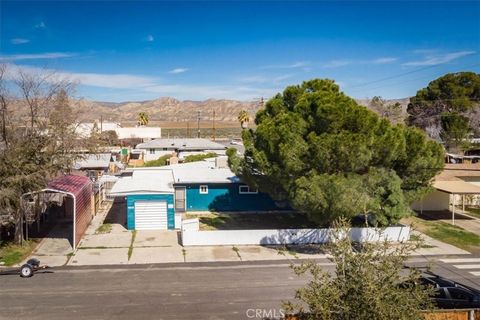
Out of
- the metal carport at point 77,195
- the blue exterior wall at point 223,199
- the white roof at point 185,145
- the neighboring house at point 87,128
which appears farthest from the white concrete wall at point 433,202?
the white roof at point 185,145

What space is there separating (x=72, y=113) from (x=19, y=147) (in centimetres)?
511

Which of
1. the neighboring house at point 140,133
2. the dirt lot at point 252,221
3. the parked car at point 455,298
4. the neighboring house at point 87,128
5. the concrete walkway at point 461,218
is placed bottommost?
the concrete walkway at point 461,218

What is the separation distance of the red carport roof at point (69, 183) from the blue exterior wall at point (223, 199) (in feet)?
23.8

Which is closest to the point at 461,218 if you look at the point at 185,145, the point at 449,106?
the point at 449,106

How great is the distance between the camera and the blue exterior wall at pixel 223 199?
3291cm

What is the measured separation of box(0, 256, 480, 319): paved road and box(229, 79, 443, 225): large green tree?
3448mm

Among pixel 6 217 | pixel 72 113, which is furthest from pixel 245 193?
pixel 6 217

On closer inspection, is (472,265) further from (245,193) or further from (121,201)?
(121,201)

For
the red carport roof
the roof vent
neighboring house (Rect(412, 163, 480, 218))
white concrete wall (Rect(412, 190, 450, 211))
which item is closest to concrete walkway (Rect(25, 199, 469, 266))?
the red carport roof

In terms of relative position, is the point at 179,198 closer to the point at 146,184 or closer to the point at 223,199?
the point at 223,199

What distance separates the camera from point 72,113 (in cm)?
2717

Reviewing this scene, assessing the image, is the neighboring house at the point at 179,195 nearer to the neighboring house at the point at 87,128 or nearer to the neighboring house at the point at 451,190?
the neighboring house at the point at 87,128

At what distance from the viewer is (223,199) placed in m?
33.0

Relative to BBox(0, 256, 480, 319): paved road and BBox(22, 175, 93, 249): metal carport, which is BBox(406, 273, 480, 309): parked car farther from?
BBox(22, 175, 93, 249): metal carport
